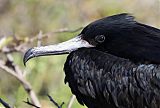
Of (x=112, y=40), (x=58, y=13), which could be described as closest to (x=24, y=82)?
(x=112, y=40)

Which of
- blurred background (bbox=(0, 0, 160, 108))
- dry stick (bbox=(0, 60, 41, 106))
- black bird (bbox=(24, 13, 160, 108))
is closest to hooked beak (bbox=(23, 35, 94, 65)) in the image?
black bird (bbox=(24, 13, 160, 108))

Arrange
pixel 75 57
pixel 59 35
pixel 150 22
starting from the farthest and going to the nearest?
pixel 150 22 → pixel 59 35 → pixel 75 57

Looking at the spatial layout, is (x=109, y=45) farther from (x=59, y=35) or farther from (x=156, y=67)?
(x=59, y=35)

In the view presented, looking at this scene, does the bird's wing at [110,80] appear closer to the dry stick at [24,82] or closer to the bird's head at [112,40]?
the bird's head at [112,40]

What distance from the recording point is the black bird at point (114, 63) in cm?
382

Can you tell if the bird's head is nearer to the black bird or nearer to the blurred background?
the black bird

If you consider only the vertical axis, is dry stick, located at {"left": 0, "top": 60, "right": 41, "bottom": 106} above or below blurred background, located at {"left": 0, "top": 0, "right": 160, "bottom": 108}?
below

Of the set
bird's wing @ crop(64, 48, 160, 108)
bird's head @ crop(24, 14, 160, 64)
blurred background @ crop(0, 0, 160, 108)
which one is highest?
blurred background @ crop(0, 0, 160, 108)

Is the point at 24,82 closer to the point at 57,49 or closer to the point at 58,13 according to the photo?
the point at 57,49

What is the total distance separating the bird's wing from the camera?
3803 mm

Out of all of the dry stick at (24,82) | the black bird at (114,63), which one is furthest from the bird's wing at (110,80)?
the dry stick at (24,82)

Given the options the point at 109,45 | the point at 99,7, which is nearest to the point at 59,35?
the point at 99,7

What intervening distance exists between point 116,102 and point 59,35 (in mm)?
4762

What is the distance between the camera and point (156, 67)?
380 centimetres
